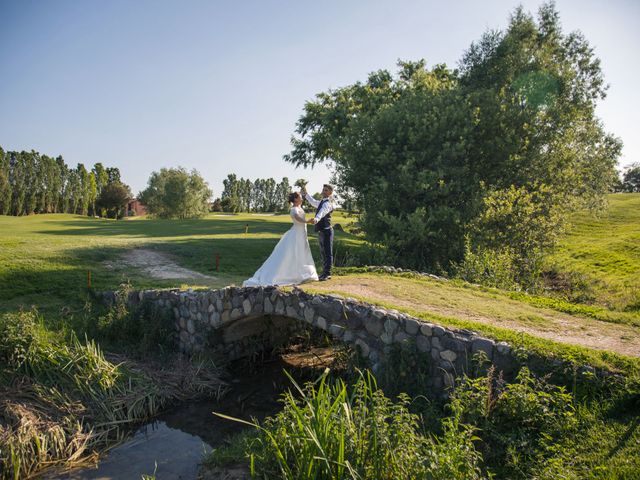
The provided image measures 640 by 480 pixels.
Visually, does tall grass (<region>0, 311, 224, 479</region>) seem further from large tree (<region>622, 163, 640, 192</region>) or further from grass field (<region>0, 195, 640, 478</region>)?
large tree (<region>622, 163, 640, 192</region>)

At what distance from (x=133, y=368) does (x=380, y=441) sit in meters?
7.42

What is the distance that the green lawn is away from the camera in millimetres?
15342

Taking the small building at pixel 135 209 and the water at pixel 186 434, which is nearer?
the water at pixel 186 434

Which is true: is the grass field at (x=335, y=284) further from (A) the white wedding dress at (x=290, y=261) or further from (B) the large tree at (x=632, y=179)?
(B) the large tree at (x=632, y=179)

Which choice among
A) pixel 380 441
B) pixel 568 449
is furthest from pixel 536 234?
pixel 380 441

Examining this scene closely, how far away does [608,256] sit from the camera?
21438mm

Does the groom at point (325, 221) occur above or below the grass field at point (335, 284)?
above

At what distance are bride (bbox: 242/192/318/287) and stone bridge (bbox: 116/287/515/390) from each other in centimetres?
78

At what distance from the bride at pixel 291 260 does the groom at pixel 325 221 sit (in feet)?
1.22

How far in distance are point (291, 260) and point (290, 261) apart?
0.04 m

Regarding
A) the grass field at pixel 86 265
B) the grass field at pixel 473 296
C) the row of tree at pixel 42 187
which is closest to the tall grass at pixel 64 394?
the grass field at pixel 473 296

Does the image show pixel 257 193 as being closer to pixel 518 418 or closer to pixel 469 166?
pixel 469 166

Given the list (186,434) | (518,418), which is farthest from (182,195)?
(518,418)

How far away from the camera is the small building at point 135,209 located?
70.9 meters
